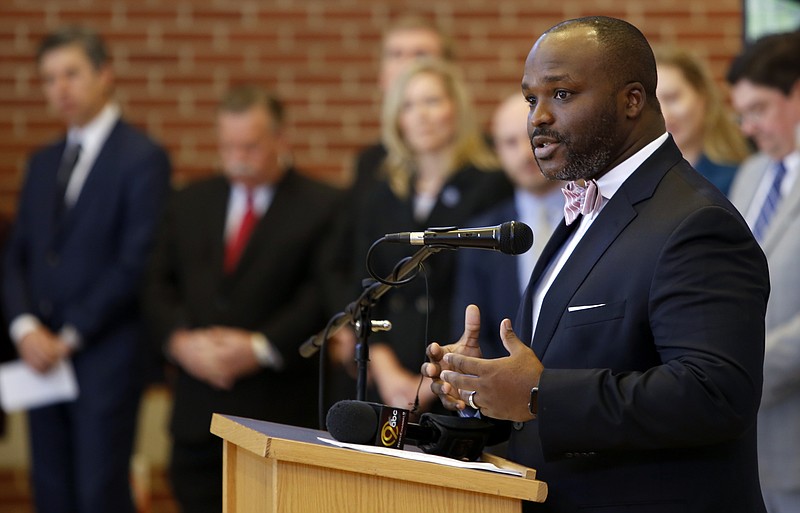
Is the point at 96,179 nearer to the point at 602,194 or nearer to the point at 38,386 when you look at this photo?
the point at 38,386

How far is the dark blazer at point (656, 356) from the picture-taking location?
6.41ft

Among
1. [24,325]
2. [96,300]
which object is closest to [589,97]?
[96,300]

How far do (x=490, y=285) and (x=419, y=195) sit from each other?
56 centimetres

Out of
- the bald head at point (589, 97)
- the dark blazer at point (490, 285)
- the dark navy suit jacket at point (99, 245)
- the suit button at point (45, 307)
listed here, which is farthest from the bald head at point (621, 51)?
the suit button at point (45, 307)

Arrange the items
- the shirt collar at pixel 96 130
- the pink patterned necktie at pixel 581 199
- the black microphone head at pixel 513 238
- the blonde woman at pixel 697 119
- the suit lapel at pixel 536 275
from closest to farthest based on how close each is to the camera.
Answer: the black microphone head at pixel 513 238 → the pink patterned necktie at pixel 581 199 → the suit lapel at pixel 536 275 → the blonde woman at pixel 697 119 → the shirt collar at pixel 96 130

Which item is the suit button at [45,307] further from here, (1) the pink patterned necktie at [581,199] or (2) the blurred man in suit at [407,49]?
(1) the pink patterned necktie at [581,199]

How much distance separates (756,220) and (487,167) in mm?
1125

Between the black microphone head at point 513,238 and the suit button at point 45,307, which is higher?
the black microphone head at point 513,238

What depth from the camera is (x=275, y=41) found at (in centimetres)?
671

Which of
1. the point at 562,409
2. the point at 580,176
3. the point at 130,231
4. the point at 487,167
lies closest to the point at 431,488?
the point at 562,409

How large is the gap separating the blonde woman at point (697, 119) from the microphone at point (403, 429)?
2133 mm

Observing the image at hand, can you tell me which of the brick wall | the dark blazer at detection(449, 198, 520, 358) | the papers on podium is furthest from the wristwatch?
the brick wall

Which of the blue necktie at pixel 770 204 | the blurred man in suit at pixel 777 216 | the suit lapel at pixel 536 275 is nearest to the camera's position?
the suit lapel at pixel 536 275

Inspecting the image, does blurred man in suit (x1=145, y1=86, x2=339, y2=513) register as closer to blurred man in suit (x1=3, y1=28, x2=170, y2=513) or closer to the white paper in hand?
blurred man in suit (x1=3, y1=28, x2=170, y2=513)
